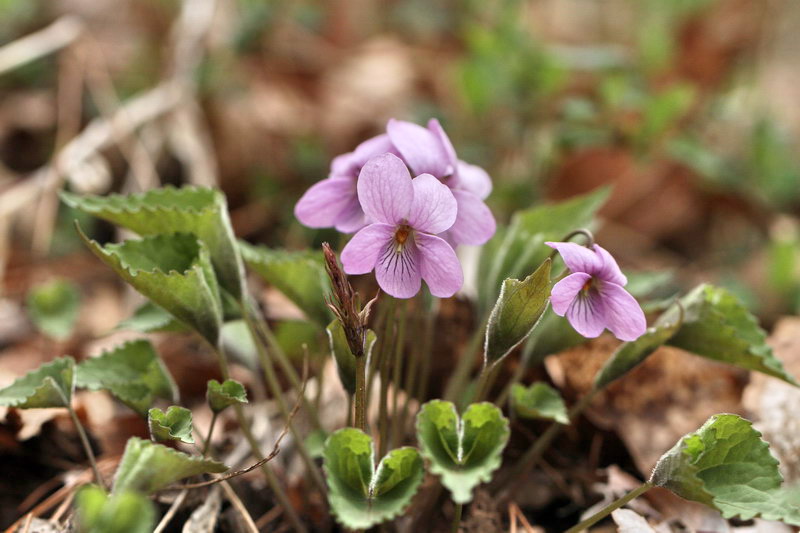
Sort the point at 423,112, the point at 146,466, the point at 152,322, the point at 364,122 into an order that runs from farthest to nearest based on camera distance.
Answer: the point at 364,122
the point at 423,112
the point at 152,322
the point at 146,466

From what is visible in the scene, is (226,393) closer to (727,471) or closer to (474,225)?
(474,225)

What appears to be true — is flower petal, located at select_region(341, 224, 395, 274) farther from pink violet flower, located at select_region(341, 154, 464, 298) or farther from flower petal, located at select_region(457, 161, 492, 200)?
flower petal, located at select_region(457, 161, 492, 200)

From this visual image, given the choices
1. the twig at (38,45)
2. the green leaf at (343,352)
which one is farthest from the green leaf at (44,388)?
the twig at (38,45)

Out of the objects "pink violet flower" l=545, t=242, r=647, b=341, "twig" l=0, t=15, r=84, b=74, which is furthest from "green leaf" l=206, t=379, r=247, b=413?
"twig" l=0, t=15, r=84, b=74

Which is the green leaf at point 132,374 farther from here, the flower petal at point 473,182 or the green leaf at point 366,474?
the flower petal at point 473,182

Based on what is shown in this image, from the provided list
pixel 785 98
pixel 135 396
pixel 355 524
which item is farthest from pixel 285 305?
pixel 785 98

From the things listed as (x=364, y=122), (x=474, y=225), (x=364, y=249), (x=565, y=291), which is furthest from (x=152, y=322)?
(x=364, y=122)
